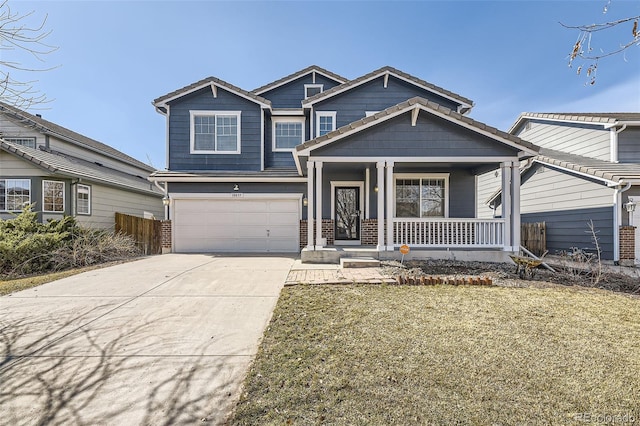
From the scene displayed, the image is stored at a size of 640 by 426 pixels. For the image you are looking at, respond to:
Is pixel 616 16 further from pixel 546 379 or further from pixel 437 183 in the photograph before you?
pixel 437 183

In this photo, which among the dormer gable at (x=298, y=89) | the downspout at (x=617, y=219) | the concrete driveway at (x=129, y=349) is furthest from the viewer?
the dormer gable at (x=298, y=89)

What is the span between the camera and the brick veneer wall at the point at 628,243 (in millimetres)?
9273

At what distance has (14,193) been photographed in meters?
11.6

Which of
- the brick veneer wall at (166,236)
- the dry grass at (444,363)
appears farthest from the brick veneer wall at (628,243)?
the brick veneer wall at (166,236)

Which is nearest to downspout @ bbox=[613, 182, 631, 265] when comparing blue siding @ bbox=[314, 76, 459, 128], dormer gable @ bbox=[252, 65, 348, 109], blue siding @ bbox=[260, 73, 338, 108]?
blue siding @ bbox=[314, 76, 459, 128]

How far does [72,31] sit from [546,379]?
930cm

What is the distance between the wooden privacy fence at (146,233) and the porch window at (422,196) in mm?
9972

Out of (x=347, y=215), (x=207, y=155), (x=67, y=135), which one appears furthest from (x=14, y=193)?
(x=347, y=215)

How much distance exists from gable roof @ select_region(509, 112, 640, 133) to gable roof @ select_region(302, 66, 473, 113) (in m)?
4.70

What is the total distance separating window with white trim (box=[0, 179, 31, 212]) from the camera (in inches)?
454

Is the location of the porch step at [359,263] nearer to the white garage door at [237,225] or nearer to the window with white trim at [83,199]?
the white garage door at [237,225]

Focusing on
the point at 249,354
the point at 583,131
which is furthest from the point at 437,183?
the point at 249,354

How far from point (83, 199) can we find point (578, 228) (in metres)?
19.9

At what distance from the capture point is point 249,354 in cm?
326
